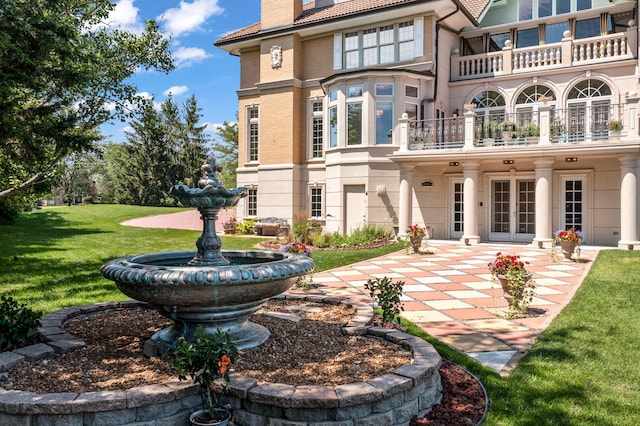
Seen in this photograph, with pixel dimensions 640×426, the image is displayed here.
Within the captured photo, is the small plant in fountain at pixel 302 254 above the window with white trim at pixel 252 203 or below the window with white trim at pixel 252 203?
below

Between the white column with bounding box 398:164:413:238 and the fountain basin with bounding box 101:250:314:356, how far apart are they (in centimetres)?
1191

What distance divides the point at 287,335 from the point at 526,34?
1803cm

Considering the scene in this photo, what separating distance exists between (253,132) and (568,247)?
14726mm

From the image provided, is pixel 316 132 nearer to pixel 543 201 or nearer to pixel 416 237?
pixel 416 237

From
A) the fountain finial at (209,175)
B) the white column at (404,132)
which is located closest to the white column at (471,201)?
the white column at (404,132)

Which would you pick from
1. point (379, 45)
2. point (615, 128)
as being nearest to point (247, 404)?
point (615, 128)

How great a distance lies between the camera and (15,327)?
427cm

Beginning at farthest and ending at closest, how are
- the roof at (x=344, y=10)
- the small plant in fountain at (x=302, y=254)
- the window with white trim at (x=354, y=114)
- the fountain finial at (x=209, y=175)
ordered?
the roof at (x=344, y=10) < the window with white trim at (x=354, y=114) < the small plant in fountain at (x=302, y=254) < the fountain finial at (x=209, y=175)

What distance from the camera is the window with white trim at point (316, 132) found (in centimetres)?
1983

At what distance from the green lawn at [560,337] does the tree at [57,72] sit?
7.60 ft

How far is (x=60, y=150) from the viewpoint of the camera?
909cm

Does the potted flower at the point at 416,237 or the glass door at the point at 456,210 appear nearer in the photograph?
the potted flower at the point at 416,237

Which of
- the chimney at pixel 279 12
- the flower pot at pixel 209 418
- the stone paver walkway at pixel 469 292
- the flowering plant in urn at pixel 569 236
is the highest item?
the chimney at pixel 279 12

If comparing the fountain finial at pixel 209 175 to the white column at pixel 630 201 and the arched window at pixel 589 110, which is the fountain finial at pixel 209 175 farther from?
the white column at pixel 630 201
